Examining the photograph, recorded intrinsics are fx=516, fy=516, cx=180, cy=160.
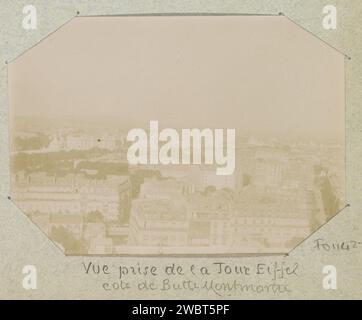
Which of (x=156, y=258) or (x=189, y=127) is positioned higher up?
(x=189, y=127)

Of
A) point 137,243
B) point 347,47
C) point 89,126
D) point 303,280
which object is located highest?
point 347,47

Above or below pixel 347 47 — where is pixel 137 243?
below

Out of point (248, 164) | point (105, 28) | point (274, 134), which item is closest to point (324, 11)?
point (274, 134)

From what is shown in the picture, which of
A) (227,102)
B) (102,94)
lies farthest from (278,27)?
(102,94)

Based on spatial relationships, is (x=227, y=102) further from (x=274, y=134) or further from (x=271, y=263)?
(x=271, y=263)
